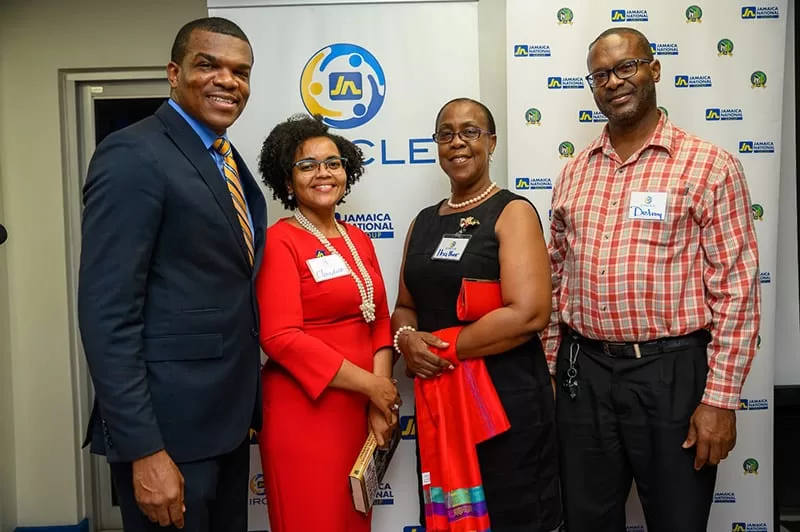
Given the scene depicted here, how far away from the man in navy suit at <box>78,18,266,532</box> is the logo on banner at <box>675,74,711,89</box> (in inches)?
76.0

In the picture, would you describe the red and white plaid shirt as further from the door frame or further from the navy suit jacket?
the door frame

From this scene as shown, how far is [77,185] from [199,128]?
6.21 feet

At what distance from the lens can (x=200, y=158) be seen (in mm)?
1585

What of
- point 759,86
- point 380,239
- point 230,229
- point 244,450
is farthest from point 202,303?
point 759,86

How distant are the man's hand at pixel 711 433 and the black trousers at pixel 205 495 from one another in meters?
1.42

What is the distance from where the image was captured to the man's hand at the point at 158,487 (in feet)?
4.67

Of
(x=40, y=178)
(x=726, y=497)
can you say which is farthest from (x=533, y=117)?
(x=40, y=178)

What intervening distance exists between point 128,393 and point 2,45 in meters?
2.65

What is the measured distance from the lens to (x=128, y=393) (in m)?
1.39

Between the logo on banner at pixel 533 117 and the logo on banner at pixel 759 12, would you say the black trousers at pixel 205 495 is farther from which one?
the logo on banner at pixel 759 12

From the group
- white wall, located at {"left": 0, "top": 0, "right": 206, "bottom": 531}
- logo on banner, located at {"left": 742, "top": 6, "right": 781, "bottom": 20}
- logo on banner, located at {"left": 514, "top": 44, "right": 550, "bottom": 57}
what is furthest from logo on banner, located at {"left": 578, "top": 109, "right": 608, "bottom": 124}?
white wall, located at {"left": 0, "top": 0, "right": 206, "bottom": 531}

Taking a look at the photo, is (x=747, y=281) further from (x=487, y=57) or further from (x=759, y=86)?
(x=487, y=57)

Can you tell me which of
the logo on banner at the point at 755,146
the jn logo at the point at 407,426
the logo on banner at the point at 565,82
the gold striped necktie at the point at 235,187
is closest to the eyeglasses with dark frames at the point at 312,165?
the gold striped necktie at the point at 235,187

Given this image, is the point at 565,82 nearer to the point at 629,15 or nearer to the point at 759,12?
the point at 629,15
